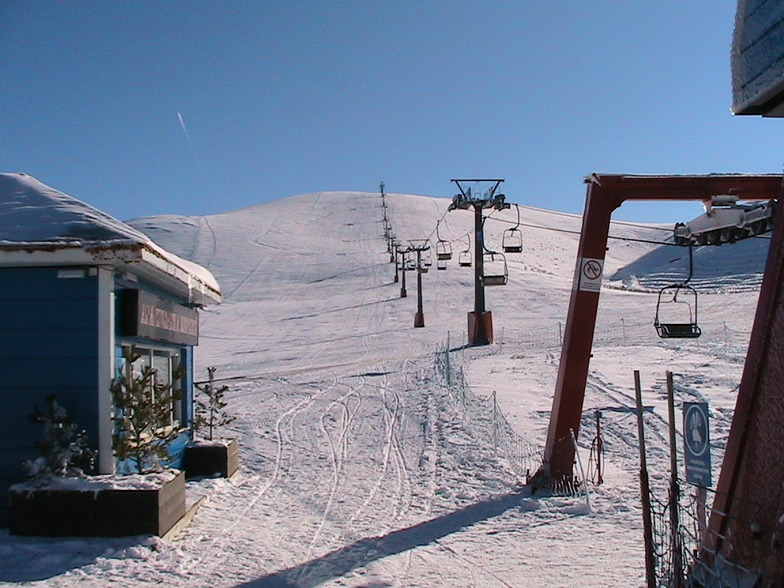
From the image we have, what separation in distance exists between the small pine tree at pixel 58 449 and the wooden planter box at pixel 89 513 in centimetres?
19

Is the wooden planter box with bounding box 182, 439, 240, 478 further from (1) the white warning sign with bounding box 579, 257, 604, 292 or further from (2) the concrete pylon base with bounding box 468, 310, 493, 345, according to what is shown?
(2) the concrete pylon base with bounding box 468, 310, 493, 345

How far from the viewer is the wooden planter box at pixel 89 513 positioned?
6883mm

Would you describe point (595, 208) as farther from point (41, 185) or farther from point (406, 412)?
point (406, 412)

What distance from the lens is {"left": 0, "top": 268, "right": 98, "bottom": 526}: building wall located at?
7.53 meters

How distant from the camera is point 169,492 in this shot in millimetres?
7301

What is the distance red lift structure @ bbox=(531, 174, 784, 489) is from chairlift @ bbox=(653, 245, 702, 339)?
90 cm

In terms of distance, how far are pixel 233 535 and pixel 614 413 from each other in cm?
872

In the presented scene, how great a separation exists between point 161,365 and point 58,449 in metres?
3.28

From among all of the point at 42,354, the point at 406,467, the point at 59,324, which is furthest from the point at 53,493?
the point at 406,467

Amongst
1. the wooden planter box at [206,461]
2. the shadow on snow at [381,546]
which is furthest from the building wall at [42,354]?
the wooden planter box at [206,461]

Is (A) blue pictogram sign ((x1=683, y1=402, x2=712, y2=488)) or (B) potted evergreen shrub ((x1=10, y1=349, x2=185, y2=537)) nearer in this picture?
(A) blue pictogram sign ((x1=683, y1=402, x2=712, y2=488))

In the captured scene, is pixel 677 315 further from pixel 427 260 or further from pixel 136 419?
pixel 427 260

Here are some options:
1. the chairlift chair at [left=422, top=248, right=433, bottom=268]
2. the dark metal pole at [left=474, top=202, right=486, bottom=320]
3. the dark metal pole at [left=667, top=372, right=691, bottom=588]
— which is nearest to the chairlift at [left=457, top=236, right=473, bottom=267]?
the dark metal pole at [left=474, top=202, right=486, bottom=320]

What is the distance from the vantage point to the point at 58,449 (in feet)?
23.3
